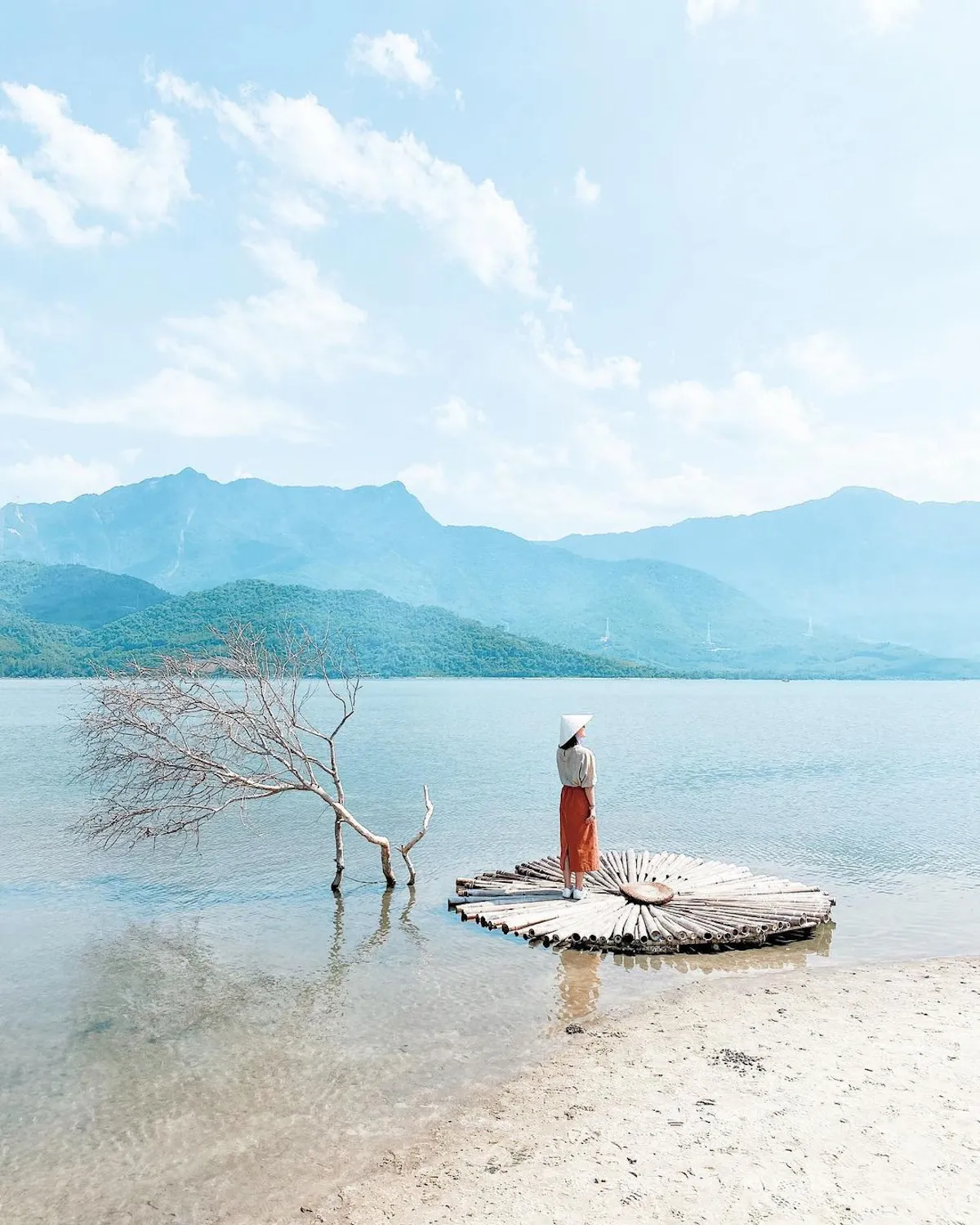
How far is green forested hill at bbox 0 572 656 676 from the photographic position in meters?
147

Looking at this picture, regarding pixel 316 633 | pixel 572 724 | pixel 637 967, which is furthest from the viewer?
pixel 316 633

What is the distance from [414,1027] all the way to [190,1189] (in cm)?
344

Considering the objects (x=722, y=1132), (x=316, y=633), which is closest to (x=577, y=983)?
(x=722, y=1132)

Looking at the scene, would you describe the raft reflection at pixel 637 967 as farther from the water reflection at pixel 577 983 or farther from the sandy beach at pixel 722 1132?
the sandy beach at pixel 722 1132

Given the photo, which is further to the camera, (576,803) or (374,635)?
(374,635)

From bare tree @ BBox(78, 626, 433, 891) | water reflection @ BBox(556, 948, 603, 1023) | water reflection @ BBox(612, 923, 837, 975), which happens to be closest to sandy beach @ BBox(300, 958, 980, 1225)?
water reflection @ BBox(556, 948, 603, 1023)

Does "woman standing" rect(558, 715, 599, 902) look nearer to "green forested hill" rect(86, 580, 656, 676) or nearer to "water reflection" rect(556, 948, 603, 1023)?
"water reflection" rect(556, 948, 603, 1023)

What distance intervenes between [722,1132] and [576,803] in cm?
643

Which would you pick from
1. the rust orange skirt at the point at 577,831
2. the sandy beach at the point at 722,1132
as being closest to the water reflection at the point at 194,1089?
the sandy beach at the point at 722,1132

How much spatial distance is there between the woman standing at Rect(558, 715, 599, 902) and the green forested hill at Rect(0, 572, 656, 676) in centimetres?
12970

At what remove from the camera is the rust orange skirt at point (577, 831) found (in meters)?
12.8

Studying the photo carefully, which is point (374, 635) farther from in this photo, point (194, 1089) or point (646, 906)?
point (194, 1089)

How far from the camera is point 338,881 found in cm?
1571

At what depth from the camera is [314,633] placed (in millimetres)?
150125
